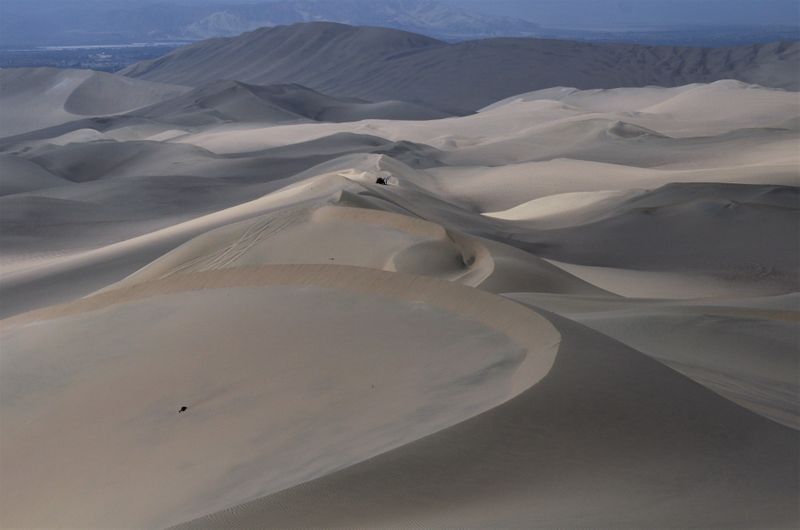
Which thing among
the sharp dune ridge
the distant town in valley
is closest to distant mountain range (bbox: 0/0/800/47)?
the distant town in valley

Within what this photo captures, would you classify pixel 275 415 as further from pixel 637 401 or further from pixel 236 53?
pixel 236 53

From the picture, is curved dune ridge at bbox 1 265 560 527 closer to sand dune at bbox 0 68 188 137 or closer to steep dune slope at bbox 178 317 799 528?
steep dune slope at bbox 178 317 799 528

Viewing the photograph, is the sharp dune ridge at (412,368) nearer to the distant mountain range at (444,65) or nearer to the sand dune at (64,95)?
the sand dune at (64,95)

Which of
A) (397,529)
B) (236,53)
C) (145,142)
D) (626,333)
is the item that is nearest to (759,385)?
(626,333)

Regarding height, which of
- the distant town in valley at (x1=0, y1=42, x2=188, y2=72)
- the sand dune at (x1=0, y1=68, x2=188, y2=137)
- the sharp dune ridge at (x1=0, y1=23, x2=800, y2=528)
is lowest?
the distant town in valley at (x1=0, y1=42, x2=188, y2=72)

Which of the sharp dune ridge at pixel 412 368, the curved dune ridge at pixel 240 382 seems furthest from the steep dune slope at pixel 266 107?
the curved dune ridge at pixel 240 382

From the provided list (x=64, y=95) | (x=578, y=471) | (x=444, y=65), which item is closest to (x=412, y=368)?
(x=578, y=471)

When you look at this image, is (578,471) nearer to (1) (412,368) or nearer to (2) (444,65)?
(1) (412,368)
